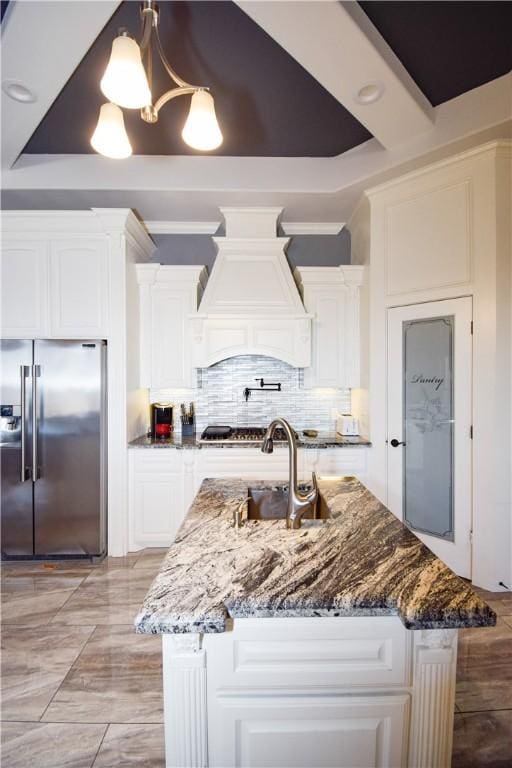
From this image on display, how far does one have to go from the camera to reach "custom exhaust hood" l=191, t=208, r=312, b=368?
11.6 ft

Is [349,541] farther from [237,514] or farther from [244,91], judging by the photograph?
[244,91]

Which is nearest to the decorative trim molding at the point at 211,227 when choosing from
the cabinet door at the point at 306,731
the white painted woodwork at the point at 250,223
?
the white painted woodwork at the point at 250,223

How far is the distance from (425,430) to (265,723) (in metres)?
2.40

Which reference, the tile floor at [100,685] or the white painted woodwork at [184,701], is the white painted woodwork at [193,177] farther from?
the white painted woodwork at [184,701]

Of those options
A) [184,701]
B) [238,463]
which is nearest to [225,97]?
[238,463]

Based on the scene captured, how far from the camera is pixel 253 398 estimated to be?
4.04m

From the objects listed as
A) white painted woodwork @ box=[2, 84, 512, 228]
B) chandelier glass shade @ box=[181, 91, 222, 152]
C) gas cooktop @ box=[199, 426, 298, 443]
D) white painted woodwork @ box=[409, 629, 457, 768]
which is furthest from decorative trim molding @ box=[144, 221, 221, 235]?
white painted woodwork @ box=[409, 629, 457, 768]

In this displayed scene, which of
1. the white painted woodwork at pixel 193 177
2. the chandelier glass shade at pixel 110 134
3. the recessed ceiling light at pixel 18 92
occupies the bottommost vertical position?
the chandelier glass shade at pixel 110 134

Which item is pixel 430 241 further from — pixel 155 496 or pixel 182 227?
pixel 155 496

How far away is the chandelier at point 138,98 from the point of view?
133 centimetres

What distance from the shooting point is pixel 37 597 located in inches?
104

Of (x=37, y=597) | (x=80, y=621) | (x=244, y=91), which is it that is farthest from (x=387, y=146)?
(x=37, y=597)

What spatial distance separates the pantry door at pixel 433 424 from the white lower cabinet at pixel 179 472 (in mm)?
406

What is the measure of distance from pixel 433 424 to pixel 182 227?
3.01 m
